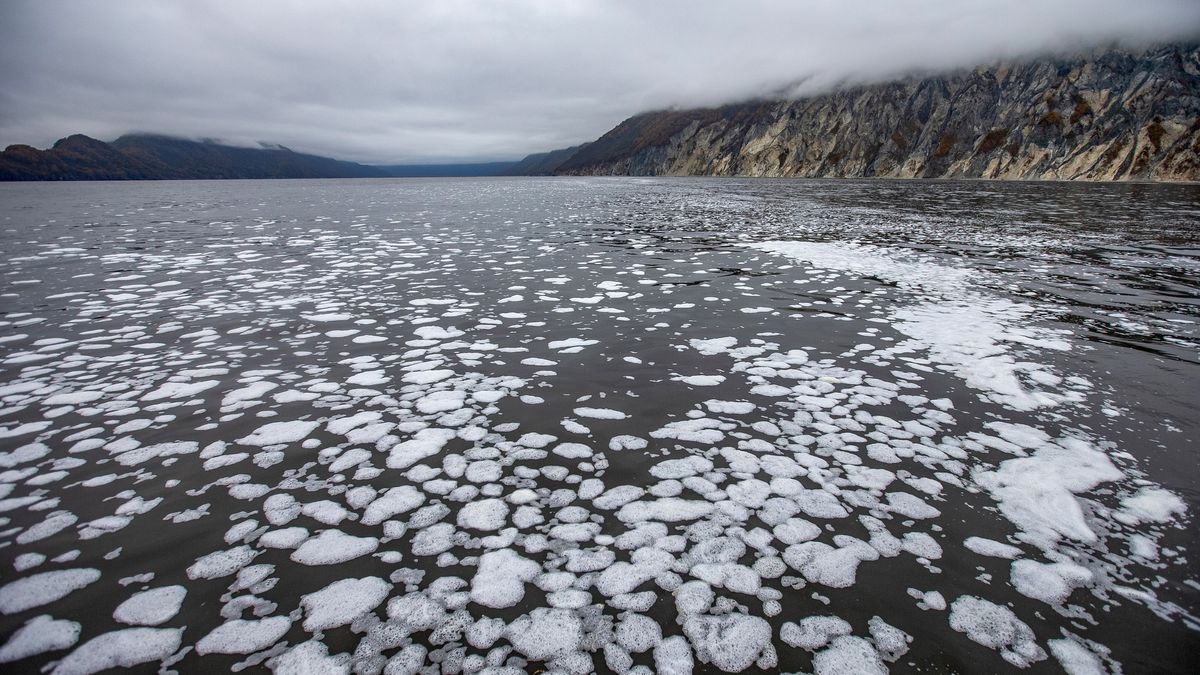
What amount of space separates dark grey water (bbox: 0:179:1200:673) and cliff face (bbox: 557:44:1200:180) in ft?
412

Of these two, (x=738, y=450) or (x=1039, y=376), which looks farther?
(x=1039, y=376)

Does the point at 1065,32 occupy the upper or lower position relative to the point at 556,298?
upper

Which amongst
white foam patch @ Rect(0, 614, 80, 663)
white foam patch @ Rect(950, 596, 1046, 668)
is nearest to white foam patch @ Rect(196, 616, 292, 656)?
Result: white foam patch @ Rect(0, 614, 80, 663)

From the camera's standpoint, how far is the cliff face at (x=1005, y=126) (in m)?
98.7

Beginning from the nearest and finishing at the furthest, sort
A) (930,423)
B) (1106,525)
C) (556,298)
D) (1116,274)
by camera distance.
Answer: (1106,525), (930,423), (556,298), (1116,274)

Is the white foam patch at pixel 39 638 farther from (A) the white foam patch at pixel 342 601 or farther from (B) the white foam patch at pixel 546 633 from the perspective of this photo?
(B) the white foam patch at pixel 546 633

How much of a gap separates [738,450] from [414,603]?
9.61 ft

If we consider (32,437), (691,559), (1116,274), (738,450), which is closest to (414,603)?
(691,559)

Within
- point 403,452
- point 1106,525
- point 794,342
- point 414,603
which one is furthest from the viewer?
point 794,342

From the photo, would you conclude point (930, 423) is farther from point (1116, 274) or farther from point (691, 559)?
point (1116, 274)

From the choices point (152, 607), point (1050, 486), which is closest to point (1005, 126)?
point (1050, 486)

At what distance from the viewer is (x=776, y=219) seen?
26000mm

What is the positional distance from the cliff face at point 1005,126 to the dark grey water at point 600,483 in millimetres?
125448

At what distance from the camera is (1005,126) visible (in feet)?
421
